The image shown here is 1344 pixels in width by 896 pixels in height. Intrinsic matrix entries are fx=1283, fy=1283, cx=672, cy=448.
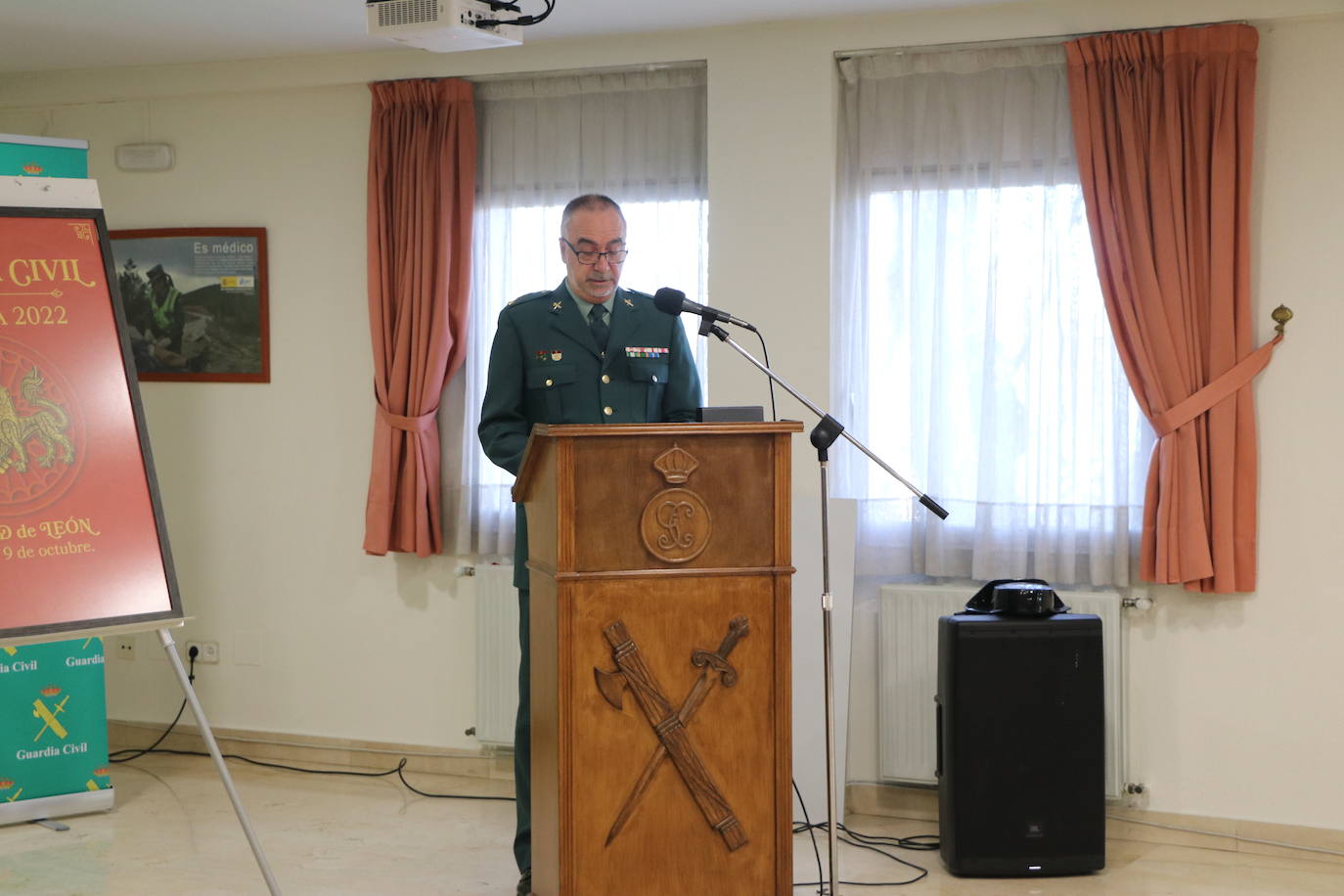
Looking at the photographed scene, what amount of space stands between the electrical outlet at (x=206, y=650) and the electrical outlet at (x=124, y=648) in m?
0.29

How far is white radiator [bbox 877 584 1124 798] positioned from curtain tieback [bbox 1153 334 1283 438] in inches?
34.1

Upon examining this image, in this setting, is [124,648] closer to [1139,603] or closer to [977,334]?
[977,334]

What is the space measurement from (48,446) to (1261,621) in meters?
3.39

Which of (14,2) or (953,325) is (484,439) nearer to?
(953,325)

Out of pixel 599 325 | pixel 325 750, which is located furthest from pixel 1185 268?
pixel 325 750

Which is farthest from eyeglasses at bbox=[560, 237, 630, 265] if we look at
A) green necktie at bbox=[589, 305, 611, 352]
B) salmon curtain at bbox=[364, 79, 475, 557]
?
salmon curtain at bbox=[364, 79, 475, 557]

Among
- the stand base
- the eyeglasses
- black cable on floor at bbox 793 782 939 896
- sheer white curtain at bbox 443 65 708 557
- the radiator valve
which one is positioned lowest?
black cable on floor at bbox 793 782 939 896

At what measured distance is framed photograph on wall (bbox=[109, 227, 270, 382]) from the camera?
4.91 m

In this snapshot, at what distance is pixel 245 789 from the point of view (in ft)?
14.9

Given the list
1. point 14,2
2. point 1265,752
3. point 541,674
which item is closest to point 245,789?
point 541,674

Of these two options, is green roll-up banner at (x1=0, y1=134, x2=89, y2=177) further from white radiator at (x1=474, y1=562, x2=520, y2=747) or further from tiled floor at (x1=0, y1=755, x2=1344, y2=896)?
tiled floor at (x1=0, y1=755, x2=1344, y2=896)

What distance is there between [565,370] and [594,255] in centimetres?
29

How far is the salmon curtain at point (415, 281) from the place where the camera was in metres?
4.56

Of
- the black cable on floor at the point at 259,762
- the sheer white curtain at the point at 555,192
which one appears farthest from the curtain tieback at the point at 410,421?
the black cable on floor at the point at 259,762
